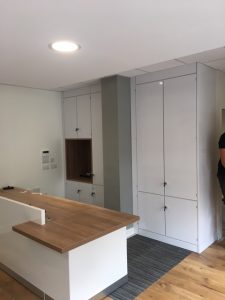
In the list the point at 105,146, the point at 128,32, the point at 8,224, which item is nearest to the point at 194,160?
the point at 105,146

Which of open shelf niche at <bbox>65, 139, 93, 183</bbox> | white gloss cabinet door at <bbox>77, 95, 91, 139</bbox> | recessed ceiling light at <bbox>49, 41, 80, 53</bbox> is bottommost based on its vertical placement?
open shelf niche at <bbox>65, 139, 93, 183</bbox>

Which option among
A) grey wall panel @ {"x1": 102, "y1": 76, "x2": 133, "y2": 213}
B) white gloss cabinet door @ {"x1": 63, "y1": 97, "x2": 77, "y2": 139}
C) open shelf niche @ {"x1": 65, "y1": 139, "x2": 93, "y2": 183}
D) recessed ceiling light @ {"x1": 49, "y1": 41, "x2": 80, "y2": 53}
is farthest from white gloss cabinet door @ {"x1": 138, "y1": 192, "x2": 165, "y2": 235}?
recessed ceiling light @ {"x1": 49, "y1": 41, "x2": 80, "y2": 53}

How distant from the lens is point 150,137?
363cm

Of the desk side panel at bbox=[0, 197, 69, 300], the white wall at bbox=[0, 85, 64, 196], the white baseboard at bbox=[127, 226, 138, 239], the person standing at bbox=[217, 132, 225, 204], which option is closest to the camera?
the desk side panel at bbox=[0, 197, 69, 300]

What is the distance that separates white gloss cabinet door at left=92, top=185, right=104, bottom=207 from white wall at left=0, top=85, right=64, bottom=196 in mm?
795

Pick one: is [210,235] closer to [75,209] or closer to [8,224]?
[75,209]

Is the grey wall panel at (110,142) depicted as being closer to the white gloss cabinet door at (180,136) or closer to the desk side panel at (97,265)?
the white gloss cabinet door at (180,136)

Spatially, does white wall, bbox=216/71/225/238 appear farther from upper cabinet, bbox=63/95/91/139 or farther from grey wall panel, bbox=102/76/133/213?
upper cabinet, bbox=63/95/91/139

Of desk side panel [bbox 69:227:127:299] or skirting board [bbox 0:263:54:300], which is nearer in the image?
desk side panel [bbox 69:227:127:299]

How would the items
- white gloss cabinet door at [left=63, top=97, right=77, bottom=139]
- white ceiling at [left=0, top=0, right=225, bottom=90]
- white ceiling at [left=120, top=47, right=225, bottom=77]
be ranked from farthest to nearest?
1. white gloss cabinet door at [left=63, top=97, right=77, bottom=139]
2. white ceiling at [left=120, top=47, right=225, bottom=77]
3. white ceiling at [left=0, top=0, right=225, bottom=90]

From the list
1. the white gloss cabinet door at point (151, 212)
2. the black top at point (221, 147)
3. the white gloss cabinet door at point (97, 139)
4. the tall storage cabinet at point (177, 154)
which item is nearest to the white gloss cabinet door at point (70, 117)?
the white gloss cabinet door at point (97, 139)

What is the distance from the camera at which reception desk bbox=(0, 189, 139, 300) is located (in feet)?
6.83

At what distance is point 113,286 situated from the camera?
2.49 metres

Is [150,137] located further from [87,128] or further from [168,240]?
[168,240]
